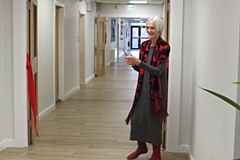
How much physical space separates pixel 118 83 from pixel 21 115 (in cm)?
628

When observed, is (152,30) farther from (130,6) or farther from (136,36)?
(136,36)

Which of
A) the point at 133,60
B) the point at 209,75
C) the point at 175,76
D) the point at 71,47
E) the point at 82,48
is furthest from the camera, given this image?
the point at 82,48

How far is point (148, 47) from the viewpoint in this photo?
3.79 meters

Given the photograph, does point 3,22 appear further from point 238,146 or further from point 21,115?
point 238,146

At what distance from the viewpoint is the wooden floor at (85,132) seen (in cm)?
414

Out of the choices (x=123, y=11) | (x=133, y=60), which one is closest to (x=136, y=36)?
(x=123, y=11)

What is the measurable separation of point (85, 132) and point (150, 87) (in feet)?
5.90

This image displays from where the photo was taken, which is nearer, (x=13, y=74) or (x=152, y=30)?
(x=152, y=30)

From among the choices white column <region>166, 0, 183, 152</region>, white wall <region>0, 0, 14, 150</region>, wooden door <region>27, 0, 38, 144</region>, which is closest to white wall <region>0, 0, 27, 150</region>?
white wall <region>0, 0, 14, 150</region>

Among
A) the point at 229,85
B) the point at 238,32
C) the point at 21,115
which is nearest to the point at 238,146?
the point at 229,85

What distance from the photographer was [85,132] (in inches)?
203

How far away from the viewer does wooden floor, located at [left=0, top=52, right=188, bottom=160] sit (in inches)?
163

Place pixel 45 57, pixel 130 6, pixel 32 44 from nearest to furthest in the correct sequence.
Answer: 1. pixel 32 44
2. pixel 45 57
3. pixel 130 6

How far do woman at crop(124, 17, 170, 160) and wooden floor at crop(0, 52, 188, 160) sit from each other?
1.44 ft
